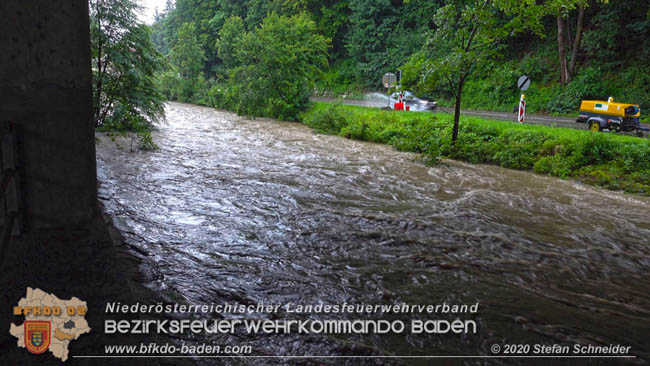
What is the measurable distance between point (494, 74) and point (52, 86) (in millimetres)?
10535

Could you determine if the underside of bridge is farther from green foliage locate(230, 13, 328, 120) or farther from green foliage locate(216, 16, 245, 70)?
green foliage locate(216, 16, 245, 70)

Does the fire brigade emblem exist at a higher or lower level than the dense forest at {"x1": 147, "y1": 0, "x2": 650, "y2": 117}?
lower

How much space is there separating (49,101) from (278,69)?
73.5 feet

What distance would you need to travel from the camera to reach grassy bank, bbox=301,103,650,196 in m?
10.0

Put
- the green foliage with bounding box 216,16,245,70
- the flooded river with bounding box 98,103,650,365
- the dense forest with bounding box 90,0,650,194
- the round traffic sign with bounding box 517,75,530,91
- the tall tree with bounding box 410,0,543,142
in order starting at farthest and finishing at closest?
the green foliage with bounding box 216,16,245,70 → the round traffic sign with bounding box 517,75,530,91 → the dense forest with bounding box 90,0,650,194 → the tall tree with bounding box 410,0,543,142 → the flooded river with bounding box 98,103,650,365

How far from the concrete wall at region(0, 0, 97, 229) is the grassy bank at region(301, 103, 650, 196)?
10161 millimetres

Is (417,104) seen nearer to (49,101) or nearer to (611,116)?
(611,116)

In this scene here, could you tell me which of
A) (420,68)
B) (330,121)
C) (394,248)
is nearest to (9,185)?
(394,248)

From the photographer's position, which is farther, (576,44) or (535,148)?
(576,44)

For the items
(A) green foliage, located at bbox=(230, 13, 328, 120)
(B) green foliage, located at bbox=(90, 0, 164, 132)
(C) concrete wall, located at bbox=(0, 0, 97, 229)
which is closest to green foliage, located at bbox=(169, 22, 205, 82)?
(A) green foliage, located at bbox=(230, 13, 328, 120)

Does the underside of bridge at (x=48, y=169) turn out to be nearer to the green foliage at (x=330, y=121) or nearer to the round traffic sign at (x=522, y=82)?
the green foliage at (x=330, y=121)

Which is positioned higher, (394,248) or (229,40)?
(229,40)

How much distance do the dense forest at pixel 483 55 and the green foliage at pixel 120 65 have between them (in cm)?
145

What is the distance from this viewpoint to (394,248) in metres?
5.55
